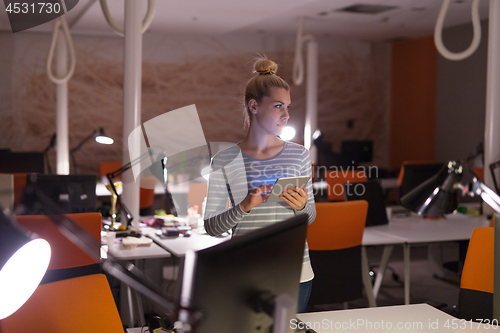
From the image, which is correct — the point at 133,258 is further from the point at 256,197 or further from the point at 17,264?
the point at 17,264

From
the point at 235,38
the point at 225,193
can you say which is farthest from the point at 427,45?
the point at 225,193

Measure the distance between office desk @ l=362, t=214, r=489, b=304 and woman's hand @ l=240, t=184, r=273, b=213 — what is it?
1.69 metres

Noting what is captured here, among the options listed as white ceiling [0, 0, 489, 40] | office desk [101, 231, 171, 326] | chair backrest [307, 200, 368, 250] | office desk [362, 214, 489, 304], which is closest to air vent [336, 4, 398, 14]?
white ceiling [0, 0, 489, 40]

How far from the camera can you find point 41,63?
7770 mm

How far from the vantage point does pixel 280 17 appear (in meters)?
6.95

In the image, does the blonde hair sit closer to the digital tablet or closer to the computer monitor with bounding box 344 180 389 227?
the digital tablet

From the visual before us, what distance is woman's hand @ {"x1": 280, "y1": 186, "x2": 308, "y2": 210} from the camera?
1729mm

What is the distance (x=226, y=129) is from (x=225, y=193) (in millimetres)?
6911

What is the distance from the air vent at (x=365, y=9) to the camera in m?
6.21

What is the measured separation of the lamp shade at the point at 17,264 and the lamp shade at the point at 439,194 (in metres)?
1.82

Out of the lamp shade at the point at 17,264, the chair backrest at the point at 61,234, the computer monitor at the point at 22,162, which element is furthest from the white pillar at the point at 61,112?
A: the lamp shade at the point at 17,264

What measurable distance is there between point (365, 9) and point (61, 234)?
17.4 feet

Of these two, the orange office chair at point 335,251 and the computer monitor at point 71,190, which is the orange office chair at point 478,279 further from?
the computer monitor at point 71,190

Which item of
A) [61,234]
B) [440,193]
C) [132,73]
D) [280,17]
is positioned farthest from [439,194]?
[280,17]
